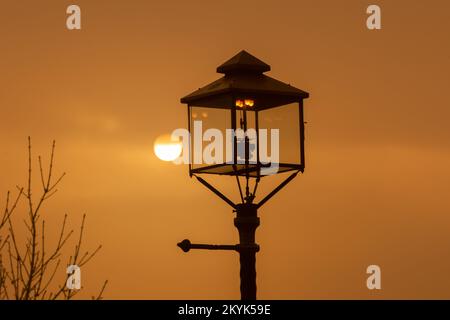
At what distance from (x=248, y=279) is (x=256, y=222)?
63 centimetres

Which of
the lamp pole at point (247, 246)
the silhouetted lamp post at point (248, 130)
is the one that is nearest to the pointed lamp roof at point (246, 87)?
the silhouetted lamp post at point (248, 130)

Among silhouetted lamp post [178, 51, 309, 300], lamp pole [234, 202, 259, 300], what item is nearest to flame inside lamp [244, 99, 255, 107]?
silhouetted lamp post [178, 51, 309, 300]

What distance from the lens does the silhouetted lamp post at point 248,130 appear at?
464 inches

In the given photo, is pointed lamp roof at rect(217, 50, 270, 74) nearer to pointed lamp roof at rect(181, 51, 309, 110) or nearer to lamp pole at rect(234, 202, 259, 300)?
pointed lamp roof at rect(181, 51, 309, 110)

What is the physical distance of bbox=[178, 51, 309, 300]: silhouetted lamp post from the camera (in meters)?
11.8

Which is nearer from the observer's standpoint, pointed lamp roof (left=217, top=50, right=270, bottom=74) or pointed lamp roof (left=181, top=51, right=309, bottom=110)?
pointed lamp roof (left=181, top=51, right=309, bottom=110)

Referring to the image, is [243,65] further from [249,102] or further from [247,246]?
[247,246]

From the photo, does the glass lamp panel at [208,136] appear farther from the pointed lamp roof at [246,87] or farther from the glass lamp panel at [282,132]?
the glass lamp panel at [282,132]

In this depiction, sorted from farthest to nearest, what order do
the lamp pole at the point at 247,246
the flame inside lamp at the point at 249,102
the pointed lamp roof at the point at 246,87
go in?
the flame inside lamp at the point at 249,102 < the pointed lamp roof at the point at 246,87 < the lamp pole at the point at 247,246

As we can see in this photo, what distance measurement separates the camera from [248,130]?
39.8 ft

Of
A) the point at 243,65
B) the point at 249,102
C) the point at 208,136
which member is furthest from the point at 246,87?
the point at 208,136
